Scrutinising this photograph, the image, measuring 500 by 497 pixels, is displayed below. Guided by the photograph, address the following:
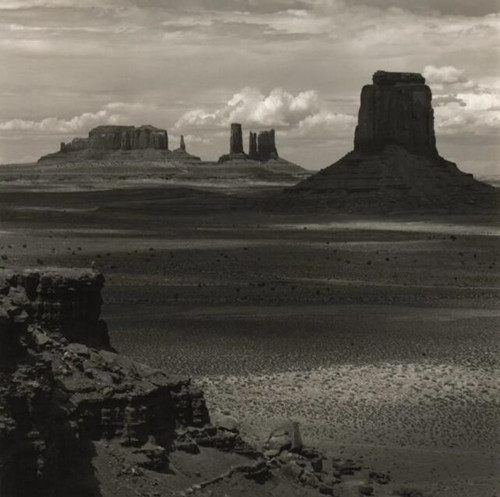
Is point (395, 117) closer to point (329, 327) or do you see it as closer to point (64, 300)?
point (329, 327)

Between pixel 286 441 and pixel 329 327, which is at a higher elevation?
pixel 286 441

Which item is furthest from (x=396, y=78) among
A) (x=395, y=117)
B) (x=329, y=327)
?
(x=329, y=327)

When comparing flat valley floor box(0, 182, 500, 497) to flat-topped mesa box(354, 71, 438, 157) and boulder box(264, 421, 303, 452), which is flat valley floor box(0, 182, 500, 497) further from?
flat-topped mesa box(354, 71, 438, 157)

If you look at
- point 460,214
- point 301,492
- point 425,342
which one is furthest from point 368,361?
point 460,214

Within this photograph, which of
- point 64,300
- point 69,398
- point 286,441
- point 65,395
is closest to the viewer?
point 65,395

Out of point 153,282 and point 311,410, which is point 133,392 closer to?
point 311,410
